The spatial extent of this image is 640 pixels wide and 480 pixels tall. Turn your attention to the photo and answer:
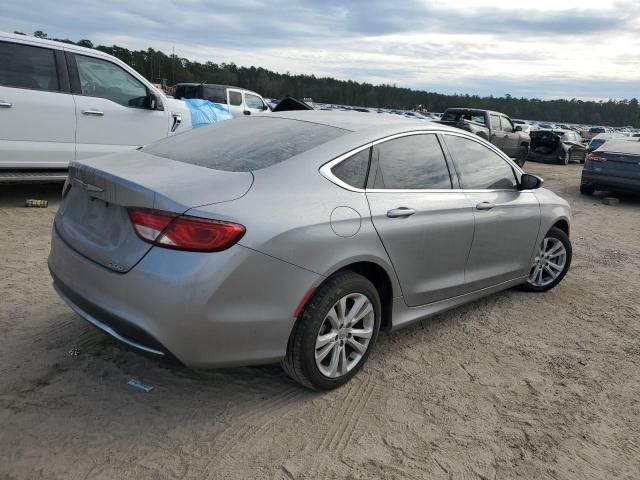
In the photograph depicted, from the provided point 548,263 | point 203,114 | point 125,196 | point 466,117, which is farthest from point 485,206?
point 466,117

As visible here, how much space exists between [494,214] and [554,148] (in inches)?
697

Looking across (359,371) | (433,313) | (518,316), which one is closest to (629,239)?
(518,316)

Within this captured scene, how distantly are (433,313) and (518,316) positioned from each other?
1227 millimetres

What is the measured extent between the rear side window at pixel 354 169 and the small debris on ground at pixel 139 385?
1.57 m

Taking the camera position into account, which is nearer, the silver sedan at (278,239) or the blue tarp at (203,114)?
the silver sedan at (278,239)

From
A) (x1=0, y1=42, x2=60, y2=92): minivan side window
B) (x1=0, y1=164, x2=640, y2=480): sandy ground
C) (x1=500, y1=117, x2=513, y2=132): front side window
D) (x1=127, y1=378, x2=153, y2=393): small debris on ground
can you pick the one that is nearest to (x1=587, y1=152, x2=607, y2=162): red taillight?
(x1=500, y1=117, x2=513, y2=132): front side window

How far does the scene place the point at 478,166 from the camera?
4.09 m

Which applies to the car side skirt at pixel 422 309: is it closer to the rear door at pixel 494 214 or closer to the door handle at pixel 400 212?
the rear door at pixel 494 214

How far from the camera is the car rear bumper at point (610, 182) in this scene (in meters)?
10.9

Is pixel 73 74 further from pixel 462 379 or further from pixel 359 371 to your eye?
pixel 462 379

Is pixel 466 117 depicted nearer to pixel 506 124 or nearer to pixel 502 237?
pixel 506 124

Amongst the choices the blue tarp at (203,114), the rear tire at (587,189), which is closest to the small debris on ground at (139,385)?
Answer: the blue tarp at (203,114)

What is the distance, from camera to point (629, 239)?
26.5ft

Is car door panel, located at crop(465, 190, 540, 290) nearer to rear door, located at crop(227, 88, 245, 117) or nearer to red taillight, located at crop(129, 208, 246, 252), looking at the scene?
red taillight, located at crop(129, 208, 246, 252)
